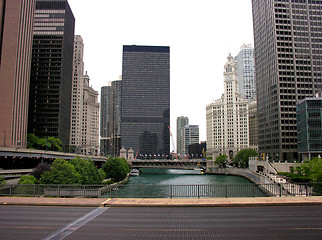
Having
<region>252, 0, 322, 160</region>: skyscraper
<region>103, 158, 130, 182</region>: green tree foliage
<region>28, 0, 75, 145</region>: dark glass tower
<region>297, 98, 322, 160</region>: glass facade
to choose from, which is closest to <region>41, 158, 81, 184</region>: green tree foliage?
<region>103, 158, 130, 182</region>: green tree foliage

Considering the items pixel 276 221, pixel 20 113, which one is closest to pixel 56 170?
pixel 276 221

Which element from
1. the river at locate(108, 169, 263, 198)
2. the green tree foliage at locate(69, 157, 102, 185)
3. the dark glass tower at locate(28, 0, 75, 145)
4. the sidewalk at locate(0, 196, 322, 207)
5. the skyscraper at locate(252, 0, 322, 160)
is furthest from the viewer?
the dark glass tower at locate(28, 0, 75, 145)

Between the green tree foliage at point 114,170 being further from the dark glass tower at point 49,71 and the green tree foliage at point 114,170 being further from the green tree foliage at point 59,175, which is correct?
the dark glass tower at point 49,71

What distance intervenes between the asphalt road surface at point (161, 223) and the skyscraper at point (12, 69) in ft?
333

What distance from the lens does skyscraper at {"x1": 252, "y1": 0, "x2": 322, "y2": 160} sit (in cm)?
13688

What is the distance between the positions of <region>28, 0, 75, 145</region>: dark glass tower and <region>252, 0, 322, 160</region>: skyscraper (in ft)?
392

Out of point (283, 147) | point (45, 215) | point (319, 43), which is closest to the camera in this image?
point (45, 215)

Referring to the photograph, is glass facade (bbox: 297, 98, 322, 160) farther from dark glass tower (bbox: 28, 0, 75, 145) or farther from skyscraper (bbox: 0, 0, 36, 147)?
dark glass tower (bbox: 28, 0, 75, 145)

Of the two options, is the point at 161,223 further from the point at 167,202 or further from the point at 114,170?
the point at 114,170

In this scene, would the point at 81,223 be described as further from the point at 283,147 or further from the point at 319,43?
the point at 319,43

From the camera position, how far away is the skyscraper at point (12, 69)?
115 metres

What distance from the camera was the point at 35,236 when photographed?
51.6ft

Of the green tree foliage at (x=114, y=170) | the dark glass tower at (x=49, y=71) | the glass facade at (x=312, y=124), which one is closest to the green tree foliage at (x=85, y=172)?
the green tree foliage at (x=114, y=170)

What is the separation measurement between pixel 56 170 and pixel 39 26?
492 feet
